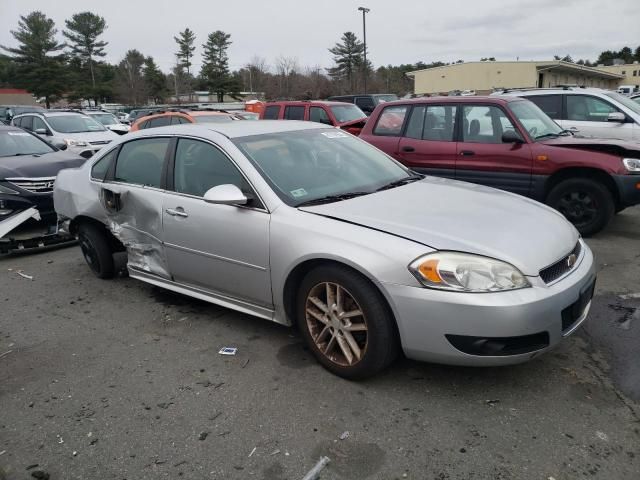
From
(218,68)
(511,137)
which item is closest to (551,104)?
(511,137)

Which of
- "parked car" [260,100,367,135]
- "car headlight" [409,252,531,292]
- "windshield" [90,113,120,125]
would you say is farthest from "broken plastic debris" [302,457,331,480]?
"windshield" [90,113,120,125]

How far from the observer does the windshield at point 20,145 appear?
24.9 feet

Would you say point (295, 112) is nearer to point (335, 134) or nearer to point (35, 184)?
point (35, 184)

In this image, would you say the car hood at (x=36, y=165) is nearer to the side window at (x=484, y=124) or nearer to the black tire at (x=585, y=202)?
the side window at (x=484, y=124)

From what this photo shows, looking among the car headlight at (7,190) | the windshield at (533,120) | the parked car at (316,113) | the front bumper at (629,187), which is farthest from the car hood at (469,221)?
the parked car at (316,113)

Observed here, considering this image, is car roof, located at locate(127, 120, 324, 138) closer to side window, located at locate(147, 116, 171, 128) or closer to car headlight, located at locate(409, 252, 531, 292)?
car headlight, located at locate(409, 252, 531, 292)

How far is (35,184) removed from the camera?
660cm

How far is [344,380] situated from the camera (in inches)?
124

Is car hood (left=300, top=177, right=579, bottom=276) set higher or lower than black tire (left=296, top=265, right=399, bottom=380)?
higher

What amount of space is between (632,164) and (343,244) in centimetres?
457

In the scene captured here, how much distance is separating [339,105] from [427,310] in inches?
404

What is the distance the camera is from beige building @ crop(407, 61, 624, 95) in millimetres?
44438

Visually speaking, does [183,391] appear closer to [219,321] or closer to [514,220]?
[219,321]

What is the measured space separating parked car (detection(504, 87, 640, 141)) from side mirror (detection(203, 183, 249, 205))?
23.2 feet
